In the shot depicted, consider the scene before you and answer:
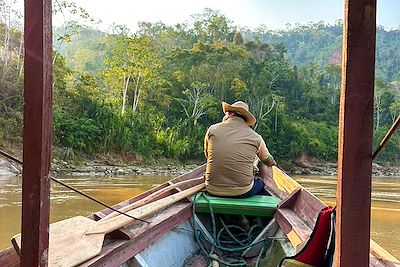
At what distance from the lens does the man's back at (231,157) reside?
10.4 ft

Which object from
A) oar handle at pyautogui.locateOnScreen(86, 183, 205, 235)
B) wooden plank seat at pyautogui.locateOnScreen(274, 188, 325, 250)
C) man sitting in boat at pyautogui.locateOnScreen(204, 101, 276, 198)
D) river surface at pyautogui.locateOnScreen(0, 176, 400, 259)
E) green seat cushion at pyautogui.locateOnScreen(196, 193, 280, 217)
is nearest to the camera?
oar handle at pyautogui.locateOnScreen(86, 183, 205, 235)

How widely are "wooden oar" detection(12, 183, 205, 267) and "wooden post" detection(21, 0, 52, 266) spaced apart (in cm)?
27

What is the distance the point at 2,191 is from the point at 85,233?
8.12m

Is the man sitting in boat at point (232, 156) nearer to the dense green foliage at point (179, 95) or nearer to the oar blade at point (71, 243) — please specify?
the oar blade at point (71, 243)

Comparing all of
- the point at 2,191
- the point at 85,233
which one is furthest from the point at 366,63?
the point at 2,191

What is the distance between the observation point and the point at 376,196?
1197cm

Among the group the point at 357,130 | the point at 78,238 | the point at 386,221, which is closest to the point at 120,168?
the point at 386,221

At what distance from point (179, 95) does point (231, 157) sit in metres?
18.9

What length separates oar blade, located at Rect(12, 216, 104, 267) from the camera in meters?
1.59

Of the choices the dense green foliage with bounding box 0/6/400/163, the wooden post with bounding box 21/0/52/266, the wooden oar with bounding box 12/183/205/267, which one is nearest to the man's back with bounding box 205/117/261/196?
the wooden oar with bounding box 12/183/205/267

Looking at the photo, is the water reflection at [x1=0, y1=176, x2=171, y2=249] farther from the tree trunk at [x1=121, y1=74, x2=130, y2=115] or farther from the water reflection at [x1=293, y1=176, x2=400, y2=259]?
the tree trunk at [x1=121, y1=74, x2=130, y2=115]

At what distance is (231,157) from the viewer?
3170 millimetres

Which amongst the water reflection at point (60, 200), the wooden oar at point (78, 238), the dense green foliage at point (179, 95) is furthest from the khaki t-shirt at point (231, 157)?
the dense green foliage at point (179, 95)

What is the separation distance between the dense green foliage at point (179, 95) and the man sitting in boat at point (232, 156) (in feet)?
40.5
